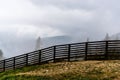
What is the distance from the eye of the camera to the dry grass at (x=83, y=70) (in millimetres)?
27952

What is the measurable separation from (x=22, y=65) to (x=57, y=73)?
10.3 meters

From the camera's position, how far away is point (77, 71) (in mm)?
29969

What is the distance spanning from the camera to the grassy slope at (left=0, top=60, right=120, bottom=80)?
27906mm

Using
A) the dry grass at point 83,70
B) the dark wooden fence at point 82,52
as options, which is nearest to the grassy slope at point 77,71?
the dry grass at point 83,70

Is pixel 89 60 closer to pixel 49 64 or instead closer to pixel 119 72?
pixel 49 64

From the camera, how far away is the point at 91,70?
97.1 ft

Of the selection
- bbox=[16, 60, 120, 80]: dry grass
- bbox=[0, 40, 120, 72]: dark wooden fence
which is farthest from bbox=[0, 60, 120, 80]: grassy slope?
bbox=[0, 40, 120, 72]: dark wooden fence

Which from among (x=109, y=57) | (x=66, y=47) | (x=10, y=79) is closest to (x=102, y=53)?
(x=109, y=57)

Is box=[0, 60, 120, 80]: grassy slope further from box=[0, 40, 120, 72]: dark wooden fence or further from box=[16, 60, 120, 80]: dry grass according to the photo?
box=[0, 40, 120, 72]: dark wooden fence

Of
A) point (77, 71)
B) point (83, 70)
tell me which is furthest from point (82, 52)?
point (77, 71)

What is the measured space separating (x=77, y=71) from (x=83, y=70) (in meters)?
0.54

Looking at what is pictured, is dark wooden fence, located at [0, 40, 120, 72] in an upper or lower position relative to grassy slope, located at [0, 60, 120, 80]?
upper

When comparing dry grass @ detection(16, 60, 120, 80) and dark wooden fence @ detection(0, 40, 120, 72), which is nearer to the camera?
dry grass @ detection(16, 60, 120, 80)

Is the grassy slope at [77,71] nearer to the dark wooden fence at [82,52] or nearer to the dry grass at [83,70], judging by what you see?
the dry grass at [83,70]
